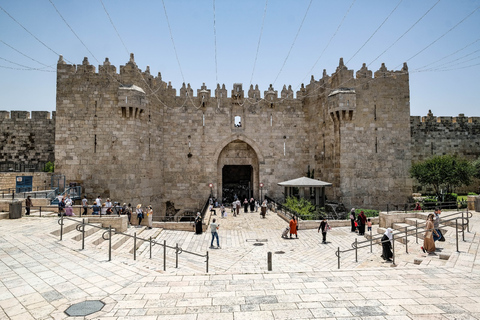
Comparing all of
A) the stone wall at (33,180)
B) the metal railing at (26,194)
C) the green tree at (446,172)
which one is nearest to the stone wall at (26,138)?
the stone wall at (33,180)

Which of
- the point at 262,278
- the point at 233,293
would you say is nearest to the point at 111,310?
the point at 233,293

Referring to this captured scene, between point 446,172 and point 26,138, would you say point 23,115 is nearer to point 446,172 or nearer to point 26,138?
point 26,138

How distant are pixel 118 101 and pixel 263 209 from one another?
12.0 meters

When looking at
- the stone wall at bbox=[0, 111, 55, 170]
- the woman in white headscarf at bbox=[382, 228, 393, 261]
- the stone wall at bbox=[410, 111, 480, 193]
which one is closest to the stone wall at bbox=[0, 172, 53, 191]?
the stone wall at bbox=[0, 111, 55, 170]

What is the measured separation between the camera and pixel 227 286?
6219mm

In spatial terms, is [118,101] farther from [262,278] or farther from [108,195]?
[262,278]

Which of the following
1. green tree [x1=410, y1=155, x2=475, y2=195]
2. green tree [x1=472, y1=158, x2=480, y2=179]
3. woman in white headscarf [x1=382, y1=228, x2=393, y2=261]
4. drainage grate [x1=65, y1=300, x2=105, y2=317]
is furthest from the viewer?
green tree [x1=472, y1=158, x2=480, y2=179]

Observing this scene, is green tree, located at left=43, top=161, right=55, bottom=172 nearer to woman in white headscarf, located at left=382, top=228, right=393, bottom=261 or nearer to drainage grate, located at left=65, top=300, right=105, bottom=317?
drainage grate, located at left=65, top=300, right=105, bottom=317

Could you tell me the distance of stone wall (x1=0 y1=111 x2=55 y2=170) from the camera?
2398cm

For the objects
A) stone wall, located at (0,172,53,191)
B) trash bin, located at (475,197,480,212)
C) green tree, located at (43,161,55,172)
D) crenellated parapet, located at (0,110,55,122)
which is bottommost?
trash bin, located at (475,197,480,212)

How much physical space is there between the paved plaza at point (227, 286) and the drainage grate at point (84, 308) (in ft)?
0.34

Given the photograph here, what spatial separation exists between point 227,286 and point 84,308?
268cm

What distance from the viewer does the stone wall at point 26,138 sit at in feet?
78.7

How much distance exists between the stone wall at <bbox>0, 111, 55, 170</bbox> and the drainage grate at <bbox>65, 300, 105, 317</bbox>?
22.9m
